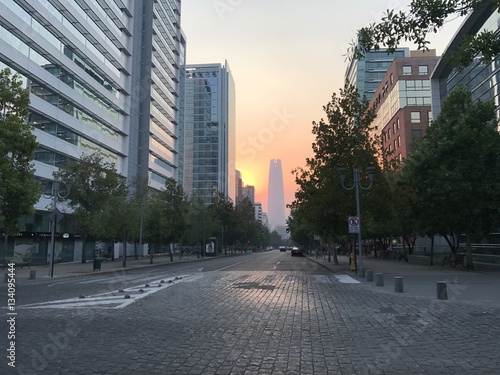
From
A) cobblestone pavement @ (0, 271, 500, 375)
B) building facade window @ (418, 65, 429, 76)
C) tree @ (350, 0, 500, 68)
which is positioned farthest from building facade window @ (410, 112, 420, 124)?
tree @ (350, 0, 500, 68)

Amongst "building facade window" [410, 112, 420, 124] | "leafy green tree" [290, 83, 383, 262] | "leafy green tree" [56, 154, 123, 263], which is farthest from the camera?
"building facade window" [410, 112, 420, 124]

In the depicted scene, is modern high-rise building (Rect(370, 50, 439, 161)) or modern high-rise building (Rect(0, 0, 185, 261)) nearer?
modern high-rise building (Rect(0, 0, 185, 261))

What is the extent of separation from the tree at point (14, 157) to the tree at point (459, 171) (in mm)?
22074

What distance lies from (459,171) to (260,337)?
2155cm

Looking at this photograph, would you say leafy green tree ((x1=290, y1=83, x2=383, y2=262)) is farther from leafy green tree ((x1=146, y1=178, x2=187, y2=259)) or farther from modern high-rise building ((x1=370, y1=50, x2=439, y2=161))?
modern high-rise building ((x1=370, y1=50, x2=439, y2=161))

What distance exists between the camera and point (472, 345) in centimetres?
704

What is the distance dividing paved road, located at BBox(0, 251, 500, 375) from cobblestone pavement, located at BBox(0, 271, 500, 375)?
2cm

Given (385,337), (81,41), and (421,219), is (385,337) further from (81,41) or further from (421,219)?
(81,41)

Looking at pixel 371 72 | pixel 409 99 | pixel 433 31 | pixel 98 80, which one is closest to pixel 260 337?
pixel 433 31

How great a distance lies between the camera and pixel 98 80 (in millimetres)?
58094

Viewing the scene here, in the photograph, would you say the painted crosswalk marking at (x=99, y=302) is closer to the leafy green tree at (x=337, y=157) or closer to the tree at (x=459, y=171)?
the leafy green tree at (x=337, y=157)

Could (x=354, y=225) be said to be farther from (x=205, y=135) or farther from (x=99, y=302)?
(x=205, y=135)

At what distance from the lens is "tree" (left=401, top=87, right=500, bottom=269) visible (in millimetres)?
24719

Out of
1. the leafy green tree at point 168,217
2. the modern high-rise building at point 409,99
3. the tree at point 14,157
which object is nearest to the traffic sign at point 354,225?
the tree at point 14,157
